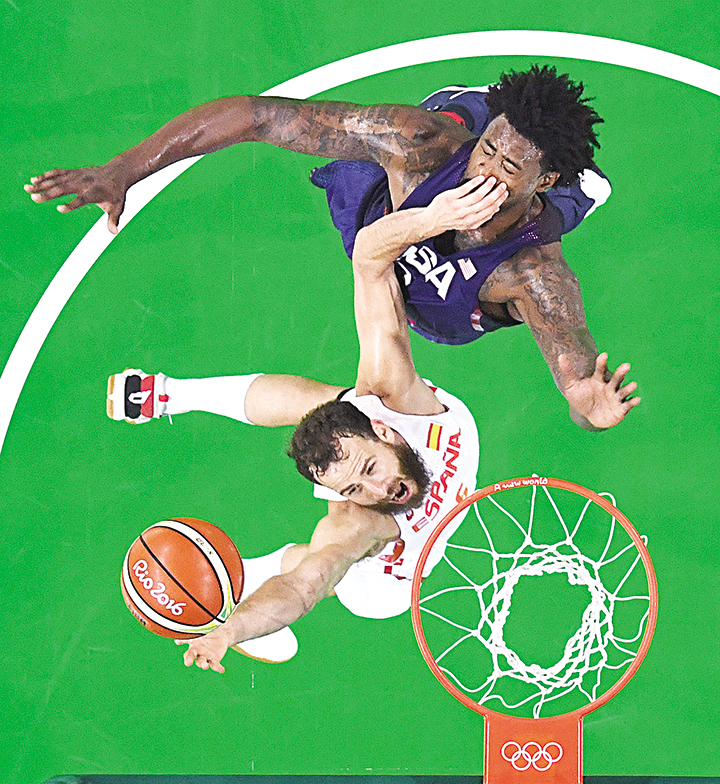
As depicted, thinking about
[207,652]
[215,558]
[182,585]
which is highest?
[215,558]

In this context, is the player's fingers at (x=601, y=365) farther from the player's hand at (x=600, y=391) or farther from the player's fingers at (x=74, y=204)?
the player's fingers at (x=74, y=204)

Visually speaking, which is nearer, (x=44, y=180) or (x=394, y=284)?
(x=44, y=180)

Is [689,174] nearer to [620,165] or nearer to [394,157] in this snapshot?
[620,165]

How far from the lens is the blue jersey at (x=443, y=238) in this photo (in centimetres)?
302

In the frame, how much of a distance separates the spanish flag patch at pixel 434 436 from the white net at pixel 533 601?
32 centimetres

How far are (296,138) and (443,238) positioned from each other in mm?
642

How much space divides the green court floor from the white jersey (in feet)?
0.44

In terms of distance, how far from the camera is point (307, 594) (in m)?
3.18

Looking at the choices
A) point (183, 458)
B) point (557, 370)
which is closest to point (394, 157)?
point (557, 370)

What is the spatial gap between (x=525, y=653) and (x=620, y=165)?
1997 mm

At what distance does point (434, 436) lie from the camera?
3326 millimetres

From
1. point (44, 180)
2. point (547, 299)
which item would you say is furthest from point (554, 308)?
point (44, 180)

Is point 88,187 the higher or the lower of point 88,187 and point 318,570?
the higher

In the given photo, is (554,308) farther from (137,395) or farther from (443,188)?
(137,395)
